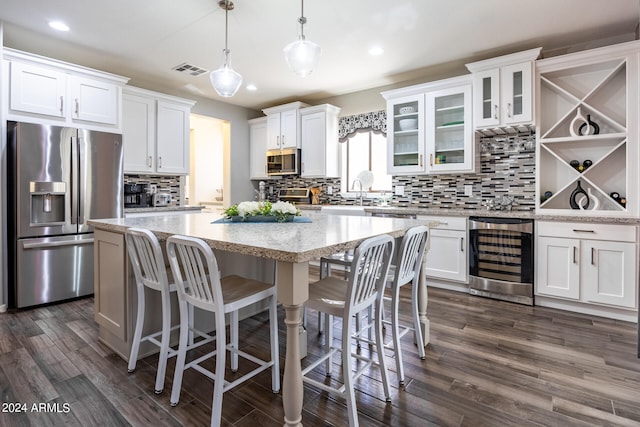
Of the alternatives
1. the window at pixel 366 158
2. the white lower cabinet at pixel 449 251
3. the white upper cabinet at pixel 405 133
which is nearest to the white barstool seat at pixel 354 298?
the white lower cabinet at pixel 449 251

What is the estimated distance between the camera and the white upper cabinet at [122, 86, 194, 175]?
4.29 meters

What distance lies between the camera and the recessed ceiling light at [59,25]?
10.1 feet

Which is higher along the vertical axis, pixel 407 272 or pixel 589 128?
pixel 589 128

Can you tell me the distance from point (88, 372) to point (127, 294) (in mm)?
486

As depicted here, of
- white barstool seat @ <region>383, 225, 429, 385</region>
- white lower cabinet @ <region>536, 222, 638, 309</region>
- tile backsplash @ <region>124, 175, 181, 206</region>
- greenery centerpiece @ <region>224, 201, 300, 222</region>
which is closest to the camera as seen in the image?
white barstool seat @ <region>383, 225, 429, 385</region>

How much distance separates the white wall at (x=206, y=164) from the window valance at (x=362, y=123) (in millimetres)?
2863

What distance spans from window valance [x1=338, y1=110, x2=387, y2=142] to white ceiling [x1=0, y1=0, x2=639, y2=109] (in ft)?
2.14

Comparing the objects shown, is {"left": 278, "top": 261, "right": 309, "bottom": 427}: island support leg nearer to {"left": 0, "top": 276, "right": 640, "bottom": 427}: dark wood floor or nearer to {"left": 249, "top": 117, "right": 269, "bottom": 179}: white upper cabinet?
{"left": 0, "top": 276, "right": 640, "bottom": 427}: dark wood floor

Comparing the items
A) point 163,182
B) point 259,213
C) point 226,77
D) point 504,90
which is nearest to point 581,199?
point 504,90

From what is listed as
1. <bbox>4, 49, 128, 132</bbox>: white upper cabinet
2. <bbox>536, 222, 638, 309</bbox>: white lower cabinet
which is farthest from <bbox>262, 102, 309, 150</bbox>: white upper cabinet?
<bbox>536, 222, 638, 309</bbox>: white lower cabinet

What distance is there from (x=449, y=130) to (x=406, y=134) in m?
0.54

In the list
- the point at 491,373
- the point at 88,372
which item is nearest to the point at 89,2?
the point at 88,372

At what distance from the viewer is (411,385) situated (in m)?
1.93

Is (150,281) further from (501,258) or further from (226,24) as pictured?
(501,258)
